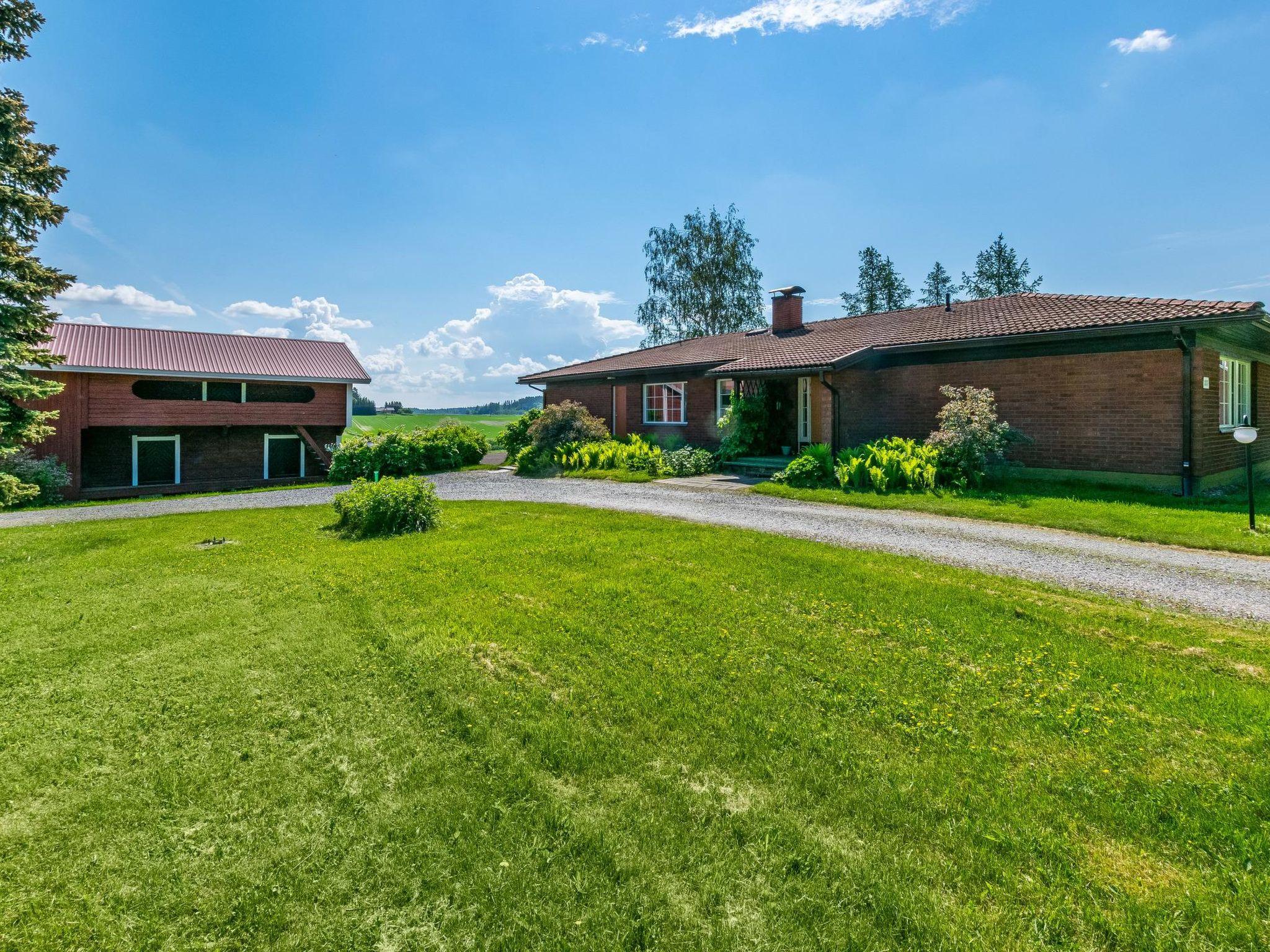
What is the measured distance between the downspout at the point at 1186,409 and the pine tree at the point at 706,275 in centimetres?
2257

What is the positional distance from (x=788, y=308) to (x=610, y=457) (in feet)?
29.5

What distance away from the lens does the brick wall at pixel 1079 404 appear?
10.3 metres

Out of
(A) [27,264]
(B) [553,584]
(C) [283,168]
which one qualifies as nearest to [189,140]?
(C) [283,168]

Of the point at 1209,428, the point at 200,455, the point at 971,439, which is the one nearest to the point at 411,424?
the point at 200,455

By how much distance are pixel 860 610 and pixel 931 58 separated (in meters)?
12.0

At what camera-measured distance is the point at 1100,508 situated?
883cm

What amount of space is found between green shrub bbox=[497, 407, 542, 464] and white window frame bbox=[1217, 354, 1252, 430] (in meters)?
17.3

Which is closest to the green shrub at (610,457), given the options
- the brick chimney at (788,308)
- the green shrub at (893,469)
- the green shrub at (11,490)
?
the green shrub at (893,469)

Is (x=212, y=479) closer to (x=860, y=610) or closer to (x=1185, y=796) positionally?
(x=860, y=610)

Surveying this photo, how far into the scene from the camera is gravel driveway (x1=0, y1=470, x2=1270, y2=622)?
5.21 m

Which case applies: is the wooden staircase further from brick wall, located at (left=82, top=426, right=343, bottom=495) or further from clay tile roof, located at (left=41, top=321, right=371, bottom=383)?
clay tile roof, located at (left=41, top=321, right=371, bottom=383)

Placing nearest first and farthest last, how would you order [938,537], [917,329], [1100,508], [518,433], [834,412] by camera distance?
1. [938,537]
2. [1100,508]
3. [834,412]
4. [917,329]
5. [518,433]

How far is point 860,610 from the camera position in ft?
14.9

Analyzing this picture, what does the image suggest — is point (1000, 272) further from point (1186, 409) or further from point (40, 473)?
point (40, 473)
